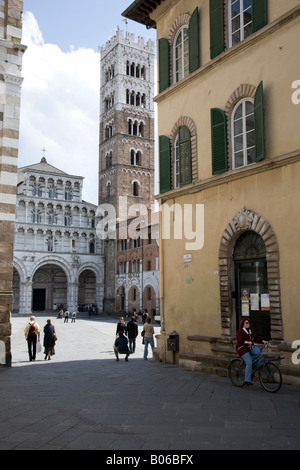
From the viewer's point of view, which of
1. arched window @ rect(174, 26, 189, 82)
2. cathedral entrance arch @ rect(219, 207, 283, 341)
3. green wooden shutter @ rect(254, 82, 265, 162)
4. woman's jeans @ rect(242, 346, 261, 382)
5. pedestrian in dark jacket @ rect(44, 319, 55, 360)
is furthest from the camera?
pedestrian in dark jacket @ rect(44, 319, 55, 360)

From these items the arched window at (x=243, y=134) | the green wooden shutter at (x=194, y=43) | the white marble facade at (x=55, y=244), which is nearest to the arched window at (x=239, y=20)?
the green wooden shutter at (x=194, y=43)

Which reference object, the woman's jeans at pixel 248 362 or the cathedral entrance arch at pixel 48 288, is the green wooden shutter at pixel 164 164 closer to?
the woman's jeans at pixel 248 362

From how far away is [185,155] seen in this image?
42.8 ft

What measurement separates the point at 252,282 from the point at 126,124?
52.5m

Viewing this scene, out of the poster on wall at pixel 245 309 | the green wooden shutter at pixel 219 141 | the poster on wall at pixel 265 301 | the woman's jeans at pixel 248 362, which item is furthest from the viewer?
the green wooden shutter at pixel 219 141

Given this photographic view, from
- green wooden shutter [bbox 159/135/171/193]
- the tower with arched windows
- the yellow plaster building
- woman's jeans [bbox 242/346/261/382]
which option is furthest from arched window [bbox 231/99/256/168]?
the tower with arched windows

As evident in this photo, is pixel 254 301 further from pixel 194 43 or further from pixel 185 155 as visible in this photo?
pixel 194 43

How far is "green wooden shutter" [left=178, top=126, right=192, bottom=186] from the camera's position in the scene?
42.0 ft

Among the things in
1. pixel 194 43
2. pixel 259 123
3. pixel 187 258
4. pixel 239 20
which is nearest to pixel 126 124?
pixel 194 43

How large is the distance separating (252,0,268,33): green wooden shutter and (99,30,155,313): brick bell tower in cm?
4639

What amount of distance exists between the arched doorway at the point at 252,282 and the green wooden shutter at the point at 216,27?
5.02 m

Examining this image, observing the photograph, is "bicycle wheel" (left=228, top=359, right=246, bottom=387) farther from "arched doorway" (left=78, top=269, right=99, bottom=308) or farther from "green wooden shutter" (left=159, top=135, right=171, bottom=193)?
"arched doorway" (left=78, top=269, right=99, bottom=308)

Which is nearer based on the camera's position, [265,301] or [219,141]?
[265,301]

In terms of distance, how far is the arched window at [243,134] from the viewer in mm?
10917
